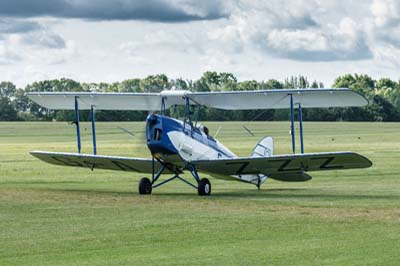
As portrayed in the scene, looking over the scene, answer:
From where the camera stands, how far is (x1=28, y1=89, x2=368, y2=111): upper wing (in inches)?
922

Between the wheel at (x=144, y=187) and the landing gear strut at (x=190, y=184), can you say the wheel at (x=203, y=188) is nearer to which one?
the landing gear strut at (x=190, y=184)

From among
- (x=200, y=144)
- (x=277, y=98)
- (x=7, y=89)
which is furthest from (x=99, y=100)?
(x=7, y=89)

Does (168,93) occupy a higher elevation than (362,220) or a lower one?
higher

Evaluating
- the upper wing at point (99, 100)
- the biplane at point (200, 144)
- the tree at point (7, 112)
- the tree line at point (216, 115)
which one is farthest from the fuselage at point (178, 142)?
the tree at point (7, 112)

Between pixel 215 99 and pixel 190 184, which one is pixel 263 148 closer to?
pixel 215 99

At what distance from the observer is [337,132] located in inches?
3501

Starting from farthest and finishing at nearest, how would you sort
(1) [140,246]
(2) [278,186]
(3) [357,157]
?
(2) [278,186]
(3) [357,157]
(1) [140,246]

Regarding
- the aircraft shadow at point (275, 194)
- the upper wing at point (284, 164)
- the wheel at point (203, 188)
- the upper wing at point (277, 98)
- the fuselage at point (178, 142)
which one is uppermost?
the upper wing at point (277, 98)

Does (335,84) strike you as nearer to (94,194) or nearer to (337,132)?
(337,132)

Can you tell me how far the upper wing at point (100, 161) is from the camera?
24359 millimetres

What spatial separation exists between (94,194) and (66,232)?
7926 millimetres

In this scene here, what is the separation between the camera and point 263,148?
26.7 metres

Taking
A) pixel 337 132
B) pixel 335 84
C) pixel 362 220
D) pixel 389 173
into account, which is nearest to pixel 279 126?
pixel 337 132

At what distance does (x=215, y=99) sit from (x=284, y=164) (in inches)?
100
